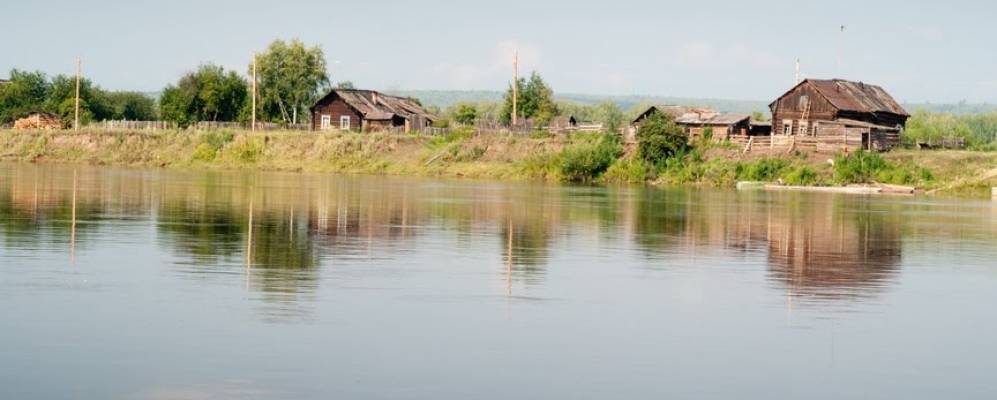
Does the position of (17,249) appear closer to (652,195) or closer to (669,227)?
(669,227)

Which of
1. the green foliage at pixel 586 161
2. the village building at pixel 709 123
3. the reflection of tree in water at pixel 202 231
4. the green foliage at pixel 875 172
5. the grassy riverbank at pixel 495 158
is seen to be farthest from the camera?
the village building at pixel 709 123

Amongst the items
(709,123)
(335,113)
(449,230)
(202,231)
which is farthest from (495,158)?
(202,231)

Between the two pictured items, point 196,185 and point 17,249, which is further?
point 196,185

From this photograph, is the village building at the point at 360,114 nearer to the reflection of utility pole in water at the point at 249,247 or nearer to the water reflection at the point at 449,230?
the water reflection at the point at 449,230

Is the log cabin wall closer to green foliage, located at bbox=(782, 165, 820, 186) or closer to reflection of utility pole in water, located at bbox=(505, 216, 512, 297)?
green foliage, located at bbox=(782, 165, 820, 186)

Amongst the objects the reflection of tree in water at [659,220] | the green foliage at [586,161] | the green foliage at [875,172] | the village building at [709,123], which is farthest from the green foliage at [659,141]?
the reflection of tree in water at [659,220]

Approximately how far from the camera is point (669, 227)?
3959 centimetres

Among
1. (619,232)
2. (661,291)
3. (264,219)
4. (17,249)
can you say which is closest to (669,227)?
(619,232)

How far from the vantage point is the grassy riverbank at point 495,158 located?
82.5 metres

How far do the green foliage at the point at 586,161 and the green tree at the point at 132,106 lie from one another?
7947cm

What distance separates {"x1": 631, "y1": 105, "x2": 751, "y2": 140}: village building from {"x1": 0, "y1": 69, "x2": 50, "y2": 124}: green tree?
65.9m

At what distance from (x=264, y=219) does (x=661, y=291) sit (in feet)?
55.0

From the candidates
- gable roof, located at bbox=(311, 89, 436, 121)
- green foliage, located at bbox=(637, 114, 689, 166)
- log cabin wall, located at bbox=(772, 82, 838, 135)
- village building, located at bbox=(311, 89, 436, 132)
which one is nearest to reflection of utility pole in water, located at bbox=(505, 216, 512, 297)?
green foliage, located at bbox=(637, 114, 689, 166)

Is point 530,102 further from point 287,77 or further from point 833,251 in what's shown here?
point 833,251
